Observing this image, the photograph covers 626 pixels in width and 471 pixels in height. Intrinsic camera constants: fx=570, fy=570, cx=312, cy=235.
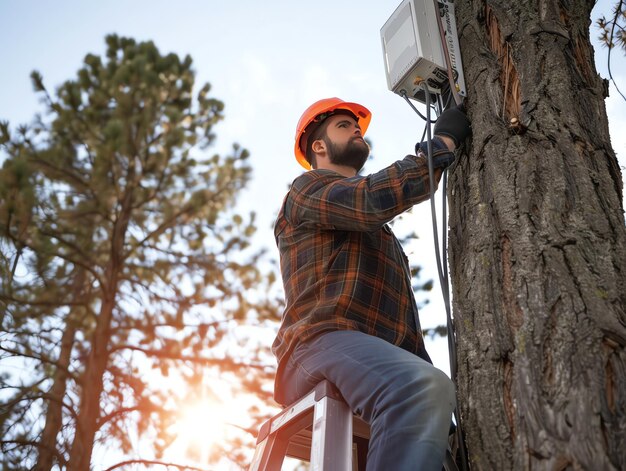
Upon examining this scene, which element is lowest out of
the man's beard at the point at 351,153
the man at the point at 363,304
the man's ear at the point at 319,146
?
the man at the point at 363,304

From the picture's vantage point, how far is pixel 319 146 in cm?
249

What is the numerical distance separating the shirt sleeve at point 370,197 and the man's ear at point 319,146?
57 centimetres

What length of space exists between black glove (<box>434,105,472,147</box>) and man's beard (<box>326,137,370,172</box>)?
56 centimetres

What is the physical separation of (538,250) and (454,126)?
0.56m

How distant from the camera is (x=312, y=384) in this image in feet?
5.70

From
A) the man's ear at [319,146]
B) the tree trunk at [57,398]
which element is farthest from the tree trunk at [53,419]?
the man's ear at [319,146]

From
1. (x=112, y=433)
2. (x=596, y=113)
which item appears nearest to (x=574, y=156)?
(x=596, y=113)

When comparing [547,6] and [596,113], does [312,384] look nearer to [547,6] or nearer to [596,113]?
[596,113]

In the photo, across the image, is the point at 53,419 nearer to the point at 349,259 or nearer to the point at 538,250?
the point at 349,259

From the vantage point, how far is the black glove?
6.01ft

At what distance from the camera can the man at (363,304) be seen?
4.66 feet

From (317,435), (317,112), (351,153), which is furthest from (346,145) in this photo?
(317,435)

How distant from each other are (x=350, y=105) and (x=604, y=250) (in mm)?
1462

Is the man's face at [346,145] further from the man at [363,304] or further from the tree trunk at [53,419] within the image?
the tree trunk at [53,419]
